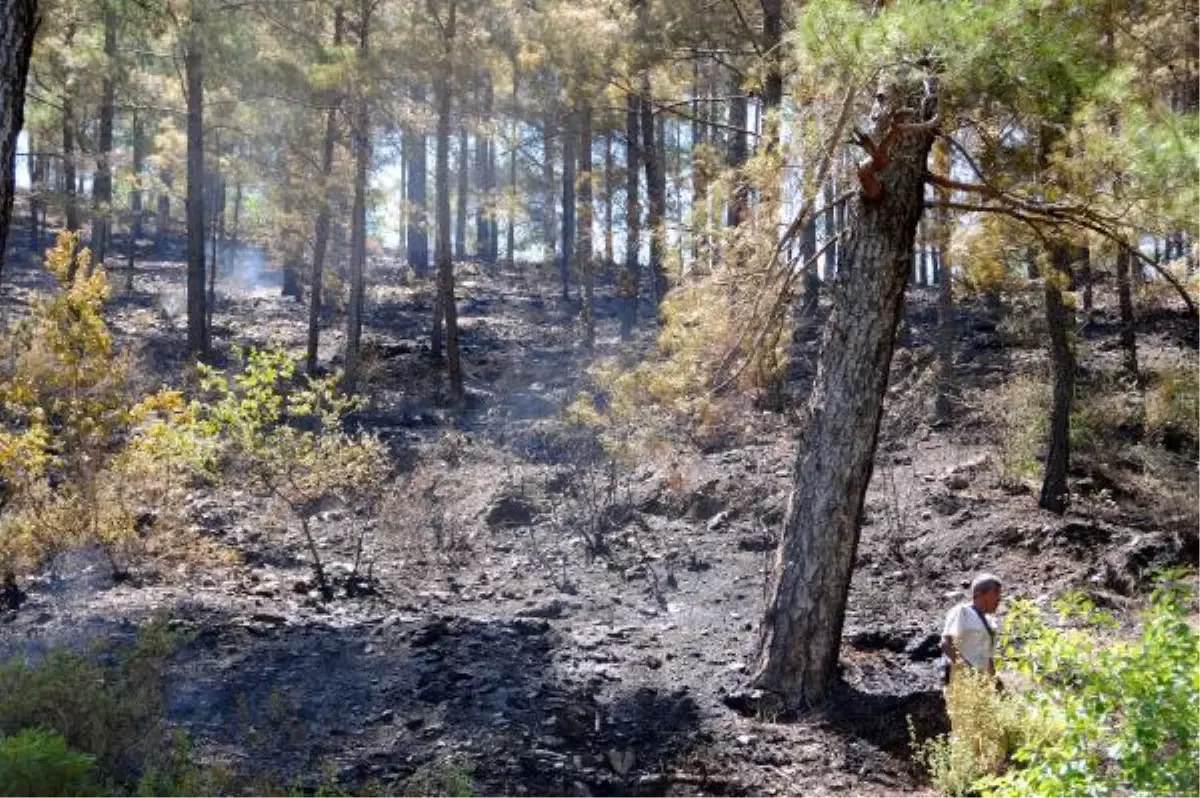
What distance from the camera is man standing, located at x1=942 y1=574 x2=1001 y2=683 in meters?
6.23

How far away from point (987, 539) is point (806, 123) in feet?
16.2

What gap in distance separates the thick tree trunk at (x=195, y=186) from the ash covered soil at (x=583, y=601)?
4.18m

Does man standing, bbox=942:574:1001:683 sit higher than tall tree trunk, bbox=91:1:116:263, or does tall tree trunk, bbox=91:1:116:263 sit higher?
tall tree trunk, bbox=91:1:116:263

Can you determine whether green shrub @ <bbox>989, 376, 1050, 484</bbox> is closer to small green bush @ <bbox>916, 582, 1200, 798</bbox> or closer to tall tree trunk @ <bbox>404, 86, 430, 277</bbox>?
small green bush @ <bbox>916, 582, 1200, 798</bbox>

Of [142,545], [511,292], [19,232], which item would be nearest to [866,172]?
[142,545]

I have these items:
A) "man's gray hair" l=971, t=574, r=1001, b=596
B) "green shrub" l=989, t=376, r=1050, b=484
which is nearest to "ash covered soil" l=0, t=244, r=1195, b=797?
"green shrub" l=989, t=376, r=1050, b=484

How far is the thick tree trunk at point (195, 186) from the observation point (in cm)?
1823

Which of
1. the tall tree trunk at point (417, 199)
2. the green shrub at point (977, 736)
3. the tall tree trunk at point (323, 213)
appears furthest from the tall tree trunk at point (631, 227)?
the green shrub at point (977, 736)

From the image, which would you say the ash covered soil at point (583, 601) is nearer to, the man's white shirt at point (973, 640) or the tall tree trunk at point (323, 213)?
the man's white shirt at point (973, 640)

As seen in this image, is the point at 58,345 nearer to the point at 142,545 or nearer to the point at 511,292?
the point at 142,545

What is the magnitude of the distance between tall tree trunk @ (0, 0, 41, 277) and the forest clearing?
16mm

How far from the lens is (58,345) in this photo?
967cm

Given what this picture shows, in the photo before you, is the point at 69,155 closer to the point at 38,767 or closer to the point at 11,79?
the point at 11,79

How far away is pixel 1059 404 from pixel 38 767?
9.38 meters
